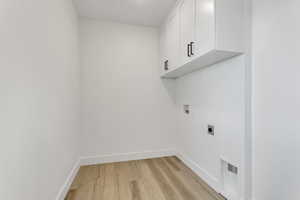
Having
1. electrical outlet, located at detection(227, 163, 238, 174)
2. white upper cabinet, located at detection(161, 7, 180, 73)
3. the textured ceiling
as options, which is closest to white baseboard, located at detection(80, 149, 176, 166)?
electrical outlet, located at detection(227, 163, 238, 174)

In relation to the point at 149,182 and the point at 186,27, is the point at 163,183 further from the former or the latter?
the point at 186,27

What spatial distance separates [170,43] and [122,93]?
1227mm

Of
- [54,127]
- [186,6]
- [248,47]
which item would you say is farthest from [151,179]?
[186,6]

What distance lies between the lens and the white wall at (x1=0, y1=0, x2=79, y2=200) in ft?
2.56

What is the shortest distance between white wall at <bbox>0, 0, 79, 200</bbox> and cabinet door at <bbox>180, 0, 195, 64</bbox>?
4.88ft

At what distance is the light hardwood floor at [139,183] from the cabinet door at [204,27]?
1.65 metres

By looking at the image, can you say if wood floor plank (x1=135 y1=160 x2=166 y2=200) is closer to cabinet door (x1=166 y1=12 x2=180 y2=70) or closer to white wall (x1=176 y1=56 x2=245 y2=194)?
white wall (x1=176 y1=56 x2=245 y2=194)

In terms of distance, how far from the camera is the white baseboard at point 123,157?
255 centimetres

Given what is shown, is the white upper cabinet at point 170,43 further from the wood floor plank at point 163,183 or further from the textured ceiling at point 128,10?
the wood floor plank at point 163,183

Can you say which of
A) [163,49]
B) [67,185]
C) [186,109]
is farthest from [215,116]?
[67,185]

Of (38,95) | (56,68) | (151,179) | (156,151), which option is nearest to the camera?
(38,95)

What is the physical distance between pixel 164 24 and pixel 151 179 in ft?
8.54

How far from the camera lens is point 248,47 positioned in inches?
56.6

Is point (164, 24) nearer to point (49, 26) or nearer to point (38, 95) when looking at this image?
point (49, 26)
